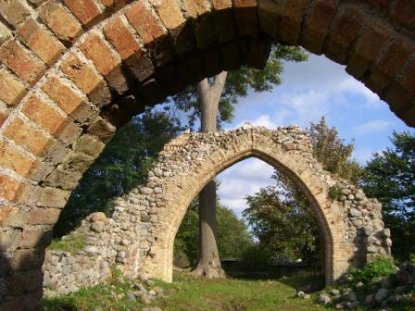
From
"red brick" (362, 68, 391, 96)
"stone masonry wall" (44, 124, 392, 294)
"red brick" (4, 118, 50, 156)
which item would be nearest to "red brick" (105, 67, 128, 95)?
"red brick" (4, 118, 50, 156)

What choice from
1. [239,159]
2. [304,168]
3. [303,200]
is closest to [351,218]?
[304,168]

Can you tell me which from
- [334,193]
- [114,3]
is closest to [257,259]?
[334,193]

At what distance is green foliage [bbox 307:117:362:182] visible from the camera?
2010 cm

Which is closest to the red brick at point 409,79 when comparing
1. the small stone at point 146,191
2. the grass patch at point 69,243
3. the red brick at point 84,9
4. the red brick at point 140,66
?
the red brick at point 140,66

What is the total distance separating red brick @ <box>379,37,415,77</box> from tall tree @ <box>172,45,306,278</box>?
12.7 metres

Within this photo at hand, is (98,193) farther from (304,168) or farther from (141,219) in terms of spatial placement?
(304,168)

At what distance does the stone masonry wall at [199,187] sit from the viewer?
12664mm

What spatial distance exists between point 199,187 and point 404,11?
11955 millimetres

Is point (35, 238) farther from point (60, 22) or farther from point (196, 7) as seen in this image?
point (196, 7)

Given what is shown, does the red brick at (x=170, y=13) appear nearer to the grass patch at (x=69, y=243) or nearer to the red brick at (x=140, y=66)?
the red brick at (x=140, y=66)

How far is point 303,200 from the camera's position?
750 inches

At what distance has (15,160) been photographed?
2.21 metres

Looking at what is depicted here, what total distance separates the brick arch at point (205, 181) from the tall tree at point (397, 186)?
6.30 meters

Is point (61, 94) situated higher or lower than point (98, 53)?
lower
